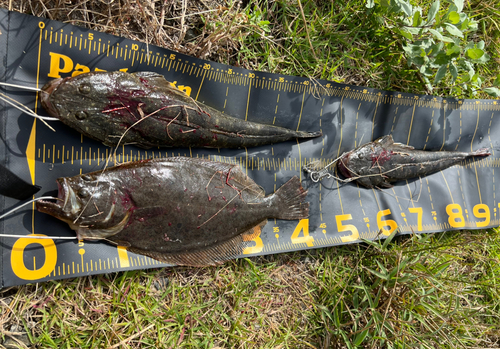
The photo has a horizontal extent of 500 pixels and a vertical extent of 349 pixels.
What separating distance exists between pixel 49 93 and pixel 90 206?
1.01 m

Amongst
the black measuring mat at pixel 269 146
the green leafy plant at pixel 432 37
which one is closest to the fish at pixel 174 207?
the black measuring mat at pixel 269 146

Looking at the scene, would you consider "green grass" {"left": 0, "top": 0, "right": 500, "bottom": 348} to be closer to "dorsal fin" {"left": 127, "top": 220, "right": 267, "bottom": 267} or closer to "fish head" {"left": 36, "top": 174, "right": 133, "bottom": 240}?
"dorsal fin" {"left": 127, "top": 220, "right": 267, "bottom": 267}

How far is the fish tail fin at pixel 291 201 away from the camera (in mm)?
2822

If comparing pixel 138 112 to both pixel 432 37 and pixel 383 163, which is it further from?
pixel 432 37

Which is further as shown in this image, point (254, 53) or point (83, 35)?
point (254, 53)

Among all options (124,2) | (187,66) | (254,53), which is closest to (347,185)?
(254,53)

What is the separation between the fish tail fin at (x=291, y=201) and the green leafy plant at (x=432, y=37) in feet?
6.25

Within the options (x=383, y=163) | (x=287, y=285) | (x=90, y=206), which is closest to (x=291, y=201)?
(x=287, y=285)

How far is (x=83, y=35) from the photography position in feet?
8.20

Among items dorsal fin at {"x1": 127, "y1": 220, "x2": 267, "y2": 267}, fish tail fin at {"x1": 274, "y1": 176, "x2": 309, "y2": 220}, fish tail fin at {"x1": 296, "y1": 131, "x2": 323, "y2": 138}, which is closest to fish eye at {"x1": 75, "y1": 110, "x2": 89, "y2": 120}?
dorsal fin at {"x1": 127, "y1": 220, "x2": 267, "y2": 267}

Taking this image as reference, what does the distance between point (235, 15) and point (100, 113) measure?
1633mm

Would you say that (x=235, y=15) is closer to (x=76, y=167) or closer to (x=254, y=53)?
(x=254, y=53)

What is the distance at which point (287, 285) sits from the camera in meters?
2.93

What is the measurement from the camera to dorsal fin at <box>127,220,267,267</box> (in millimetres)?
2588
